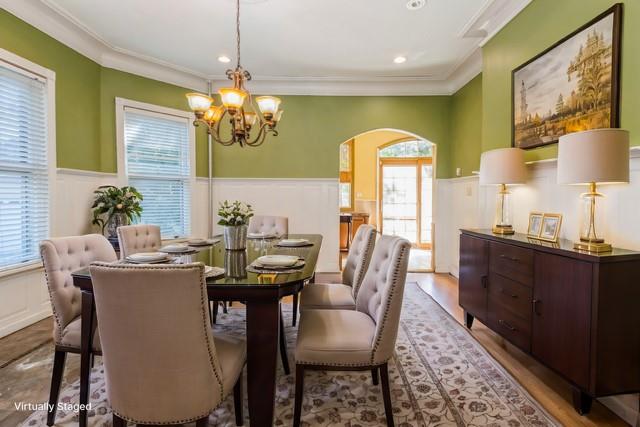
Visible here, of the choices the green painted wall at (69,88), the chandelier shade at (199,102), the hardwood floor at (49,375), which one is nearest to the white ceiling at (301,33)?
the green painted wall at (69,88)

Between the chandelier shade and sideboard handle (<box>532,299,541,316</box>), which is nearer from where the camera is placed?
sideboard handle (<box>532,299,541,316</box>)

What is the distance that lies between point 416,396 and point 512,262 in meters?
1.13

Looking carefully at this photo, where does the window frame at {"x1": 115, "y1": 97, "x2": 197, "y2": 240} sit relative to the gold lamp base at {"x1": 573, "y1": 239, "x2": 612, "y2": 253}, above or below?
above

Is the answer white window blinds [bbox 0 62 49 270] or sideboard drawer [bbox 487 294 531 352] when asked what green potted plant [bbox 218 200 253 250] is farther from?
white window blinds [bbox 0 62 49 270]

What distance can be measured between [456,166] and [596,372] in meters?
3.45

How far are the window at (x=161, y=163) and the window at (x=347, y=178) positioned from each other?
12.6 ft

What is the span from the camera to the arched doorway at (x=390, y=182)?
759 centimetres

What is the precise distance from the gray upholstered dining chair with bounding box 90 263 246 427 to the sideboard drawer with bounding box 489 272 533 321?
1.97 metres

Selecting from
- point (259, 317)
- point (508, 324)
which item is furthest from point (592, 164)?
point (259, 317)

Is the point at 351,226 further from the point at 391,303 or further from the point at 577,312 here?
the point at 391,303

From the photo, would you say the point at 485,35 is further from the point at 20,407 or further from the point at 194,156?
the point at 20,407

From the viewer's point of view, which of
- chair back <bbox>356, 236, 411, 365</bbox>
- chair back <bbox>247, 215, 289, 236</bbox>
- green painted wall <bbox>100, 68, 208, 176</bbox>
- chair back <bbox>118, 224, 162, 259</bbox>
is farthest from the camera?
green painted wall <bbox>100, 68, 208, 176</bbox>

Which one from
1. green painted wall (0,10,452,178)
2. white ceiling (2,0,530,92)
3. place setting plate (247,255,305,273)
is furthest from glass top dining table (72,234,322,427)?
green painted wall (0,10,452,178)

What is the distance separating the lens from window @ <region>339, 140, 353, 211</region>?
25.1 feet
